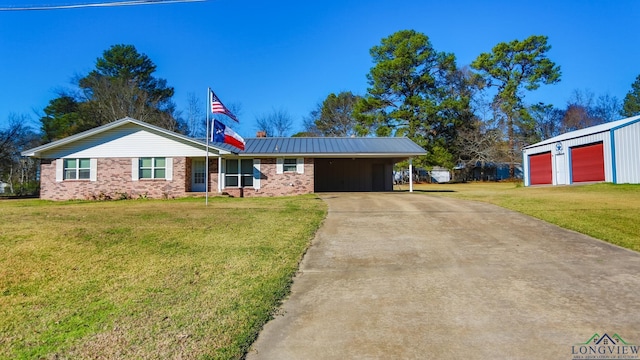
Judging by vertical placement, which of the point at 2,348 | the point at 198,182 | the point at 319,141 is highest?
the point at 319,141

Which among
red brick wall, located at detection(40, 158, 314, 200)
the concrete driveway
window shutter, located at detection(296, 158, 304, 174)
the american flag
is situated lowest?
the concrete driveway

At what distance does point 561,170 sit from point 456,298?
23.4m

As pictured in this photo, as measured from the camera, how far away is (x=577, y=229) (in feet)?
26.0

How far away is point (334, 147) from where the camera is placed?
70.4 ft

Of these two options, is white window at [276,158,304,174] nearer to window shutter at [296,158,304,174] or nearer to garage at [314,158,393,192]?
window shutter at [296,158,304,174]

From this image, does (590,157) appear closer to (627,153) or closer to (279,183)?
(627,153)

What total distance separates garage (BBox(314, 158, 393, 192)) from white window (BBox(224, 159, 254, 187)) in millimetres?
5427

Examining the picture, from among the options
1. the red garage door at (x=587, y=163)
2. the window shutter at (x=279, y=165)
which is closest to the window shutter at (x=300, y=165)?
the window shutter at (x=279, y=165)

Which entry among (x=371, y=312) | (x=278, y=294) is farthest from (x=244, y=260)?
(x=371, y=312)

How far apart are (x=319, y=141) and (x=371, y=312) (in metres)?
19.4

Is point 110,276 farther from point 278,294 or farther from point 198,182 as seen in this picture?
point 198,182

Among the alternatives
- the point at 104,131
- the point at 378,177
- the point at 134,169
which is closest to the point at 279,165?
the point at 378,177

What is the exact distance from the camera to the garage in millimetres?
24812

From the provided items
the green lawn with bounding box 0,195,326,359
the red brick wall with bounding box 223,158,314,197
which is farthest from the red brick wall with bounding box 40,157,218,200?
the green lawn with bounding box 0,195,326,359
